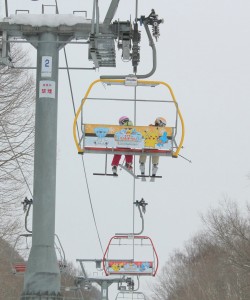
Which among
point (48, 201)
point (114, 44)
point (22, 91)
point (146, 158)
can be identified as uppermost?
point (22, 91)

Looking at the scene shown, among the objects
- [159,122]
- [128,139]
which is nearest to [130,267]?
[159,122]

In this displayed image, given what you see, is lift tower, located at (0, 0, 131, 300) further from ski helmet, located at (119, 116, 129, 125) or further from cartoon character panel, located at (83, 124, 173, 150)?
ski helmet, located at (119, 116, 129, 125)

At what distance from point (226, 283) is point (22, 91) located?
42.9 meters

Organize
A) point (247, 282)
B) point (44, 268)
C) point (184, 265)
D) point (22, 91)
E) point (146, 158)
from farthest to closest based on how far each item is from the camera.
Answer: point (184, 265)
point (247, 282)
point (22, 91)
point (146, 158)
point (44, 268)

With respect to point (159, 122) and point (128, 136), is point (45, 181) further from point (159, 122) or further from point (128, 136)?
point (159, 122)

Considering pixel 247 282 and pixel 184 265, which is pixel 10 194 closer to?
pixel 247 282

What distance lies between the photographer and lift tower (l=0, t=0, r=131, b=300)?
43.2 ft

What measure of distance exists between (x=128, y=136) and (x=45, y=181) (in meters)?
1.45

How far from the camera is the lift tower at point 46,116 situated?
13156 millimetres

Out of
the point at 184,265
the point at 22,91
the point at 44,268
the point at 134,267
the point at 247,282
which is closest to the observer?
the point at 44,268

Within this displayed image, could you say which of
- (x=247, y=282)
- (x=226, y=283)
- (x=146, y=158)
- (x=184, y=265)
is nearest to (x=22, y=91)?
(x=146, y=158)

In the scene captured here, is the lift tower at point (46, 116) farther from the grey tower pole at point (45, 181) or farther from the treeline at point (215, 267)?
the treeline at point (215, 267)

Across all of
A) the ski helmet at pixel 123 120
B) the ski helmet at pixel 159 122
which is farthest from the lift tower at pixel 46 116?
the ski helmet at pixel 159 122

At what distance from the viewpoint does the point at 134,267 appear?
32.0m
